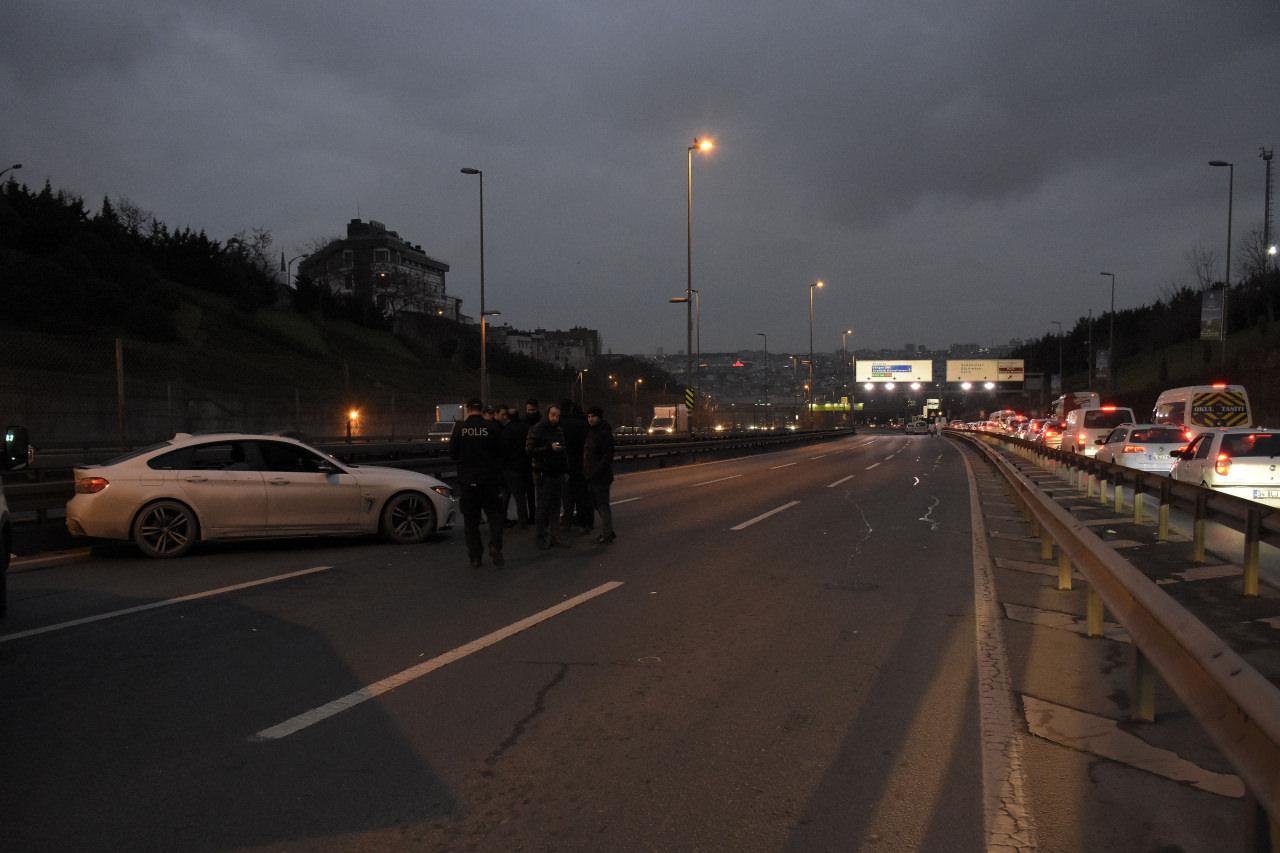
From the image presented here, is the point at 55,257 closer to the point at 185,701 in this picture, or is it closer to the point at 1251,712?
the point at 185,701

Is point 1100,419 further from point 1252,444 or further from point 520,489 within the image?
point 520,489

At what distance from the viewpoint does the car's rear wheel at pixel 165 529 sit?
991 cm

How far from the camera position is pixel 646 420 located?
6806cm

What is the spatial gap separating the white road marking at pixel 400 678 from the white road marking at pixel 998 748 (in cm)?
337

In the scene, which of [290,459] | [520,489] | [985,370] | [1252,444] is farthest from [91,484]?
[985,370]

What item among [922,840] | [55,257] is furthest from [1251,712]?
Result: [55,257]

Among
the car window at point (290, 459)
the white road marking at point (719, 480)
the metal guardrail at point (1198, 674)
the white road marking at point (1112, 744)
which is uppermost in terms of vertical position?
the car window at point (290, 459)

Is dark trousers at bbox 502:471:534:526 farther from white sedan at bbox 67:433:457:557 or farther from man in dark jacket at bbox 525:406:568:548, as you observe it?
white sedan at bbox 67:433:457:557

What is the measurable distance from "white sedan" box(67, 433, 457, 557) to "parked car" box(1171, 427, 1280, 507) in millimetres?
12119

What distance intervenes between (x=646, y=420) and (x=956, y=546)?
56.6 m

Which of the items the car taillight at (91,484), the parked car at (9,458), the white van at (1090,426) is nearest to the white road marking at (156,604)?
the parked car at (9,458)

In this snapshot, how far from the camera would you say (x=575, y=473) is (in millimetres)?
12289

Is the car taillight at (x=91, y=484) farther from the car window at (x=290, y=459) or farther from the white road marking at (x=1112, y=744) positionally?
the white road marking at (x=1112, y=744)

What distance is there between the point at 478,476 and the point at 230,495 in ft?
10.0
